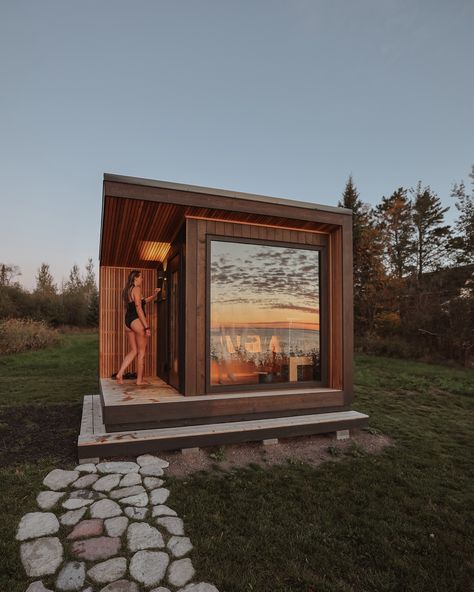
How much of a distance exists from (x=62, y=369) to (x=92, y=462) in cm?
732

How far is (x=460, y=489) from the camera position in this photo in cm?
299

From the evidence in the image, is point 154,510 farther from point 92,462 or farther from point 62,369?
point 62,369

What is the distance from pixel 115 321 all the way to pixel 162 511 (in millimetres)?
4916

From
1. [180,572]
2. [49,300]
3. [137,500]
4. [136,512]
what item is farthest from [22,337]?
[180,572]

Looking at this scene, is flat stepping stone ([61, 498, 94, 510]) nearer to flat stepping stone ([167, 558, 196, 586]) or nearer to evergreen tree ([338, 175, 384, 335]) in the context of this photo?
flat stepping stone ([167, 558, 196, 586])

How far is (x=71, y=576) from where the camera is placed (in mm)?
1802

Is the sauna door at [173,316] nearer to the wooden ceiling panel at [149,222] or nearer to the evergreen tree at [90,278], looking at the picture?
the wooden ceiling panel at [149,222]

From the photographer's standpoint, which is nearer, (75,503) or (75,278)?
(75,503)

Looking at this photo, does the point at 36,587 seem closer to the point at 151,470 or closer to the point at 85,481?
the point at 85,481

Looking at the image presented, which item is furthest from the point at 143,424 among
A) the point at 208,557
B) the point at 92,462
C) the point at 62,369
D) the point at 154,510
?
the point at 62,369

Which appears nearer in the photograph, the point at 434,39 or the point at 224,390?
the point at 224,390

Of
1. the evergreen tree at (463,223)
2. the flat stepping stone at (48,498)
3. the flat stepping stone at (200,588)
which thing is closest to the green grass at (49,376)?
the flat stepping stone at (48,498)

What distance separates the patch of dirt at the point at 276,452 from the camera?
11.3ft

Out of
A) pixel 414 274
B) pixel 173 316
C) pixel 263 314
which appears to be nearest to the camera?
pixel 263 314
